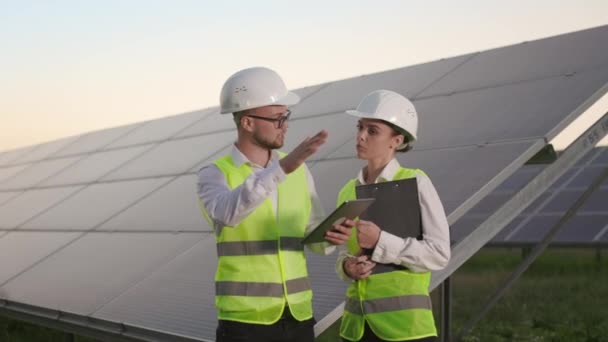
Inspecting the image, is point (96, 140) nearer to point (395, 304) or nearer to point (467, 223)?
point (467, 223)

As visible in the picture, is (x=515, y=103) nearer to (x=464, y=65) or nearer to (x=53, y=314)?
(x=464, y=65)

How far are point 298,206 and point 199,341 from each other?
1.91m

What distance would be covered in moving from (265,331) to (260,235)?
0.50 meters

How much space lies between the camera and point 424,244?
4133 millimetres

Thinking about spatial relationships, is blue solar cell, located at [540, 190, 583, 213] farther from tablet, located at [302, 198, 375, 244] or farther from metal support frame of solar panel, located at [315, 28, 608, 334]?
tablet, located at [302, 198, 375, 244]

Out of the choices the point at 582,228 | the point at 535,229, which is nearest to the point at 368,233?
the point at 535,229

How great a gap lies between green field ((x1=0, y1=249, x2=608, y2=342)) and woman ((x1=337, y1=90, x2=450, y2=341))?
7.78m

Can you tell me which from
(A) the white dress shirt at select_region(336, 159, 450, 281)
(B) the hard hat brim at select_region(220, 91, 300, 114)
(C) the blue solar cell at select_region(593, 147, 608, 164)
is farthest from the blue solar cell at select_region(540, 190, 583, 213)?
(A) the white dress shirt at select_region(336, 159, 450, 281)

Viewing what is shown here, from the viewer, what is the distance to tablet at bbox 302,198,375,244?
3.78 meters

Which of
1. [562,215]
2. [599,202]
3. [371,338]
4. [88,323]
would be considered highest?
[371,338]

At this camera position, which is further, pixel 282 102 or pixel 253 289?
pixel 282 102

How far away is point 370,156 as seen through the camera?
14.3 ft

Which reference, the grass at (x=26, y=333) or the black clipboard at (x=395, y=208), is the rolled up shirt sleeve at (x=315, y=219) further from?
the grass at (x=26, y=333)

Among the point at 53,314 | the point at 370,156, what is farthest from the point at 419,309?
the point at 53,314
